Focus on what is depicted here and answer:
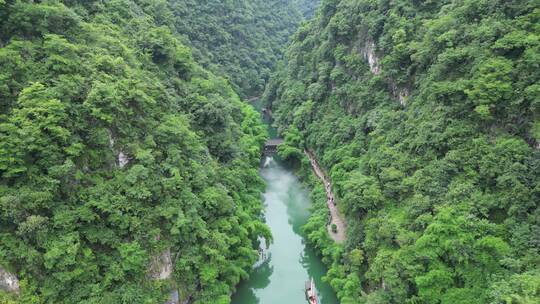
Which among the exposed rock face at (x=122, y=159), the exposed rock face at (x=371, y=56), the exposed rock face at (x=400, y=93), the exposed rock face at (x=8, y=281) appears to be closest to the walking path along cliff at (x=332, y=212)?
the exposed rock face at (x=400, y=93)

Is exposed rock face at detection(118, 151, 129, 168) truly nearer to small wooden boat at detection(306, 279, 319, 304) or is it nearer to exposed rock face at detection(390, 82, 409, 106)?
small wooden boat at detection(306, 279, 319, 304)

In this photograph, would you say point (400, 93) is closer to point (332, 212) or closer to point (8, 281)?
point (332, 212)

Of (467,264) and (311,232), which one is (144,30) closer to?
(311,232)

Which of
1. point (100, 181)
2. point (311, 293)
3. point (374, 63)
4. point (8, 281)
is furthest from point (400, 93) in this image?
point (8, 281)

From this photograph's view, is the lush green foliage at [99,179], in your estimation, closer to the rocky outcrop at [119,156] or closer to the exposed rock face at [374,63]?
the rocky outcrop at [119,156]

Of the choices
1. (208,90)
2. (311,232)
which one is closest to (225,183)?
(311,232)

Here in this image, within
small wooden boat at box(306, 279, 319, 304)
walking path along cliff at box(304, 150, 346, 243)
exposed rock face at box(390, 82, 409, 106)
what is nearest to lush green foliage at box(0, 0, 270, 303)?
small wooden boat at box(306, 279, 319, 304)
